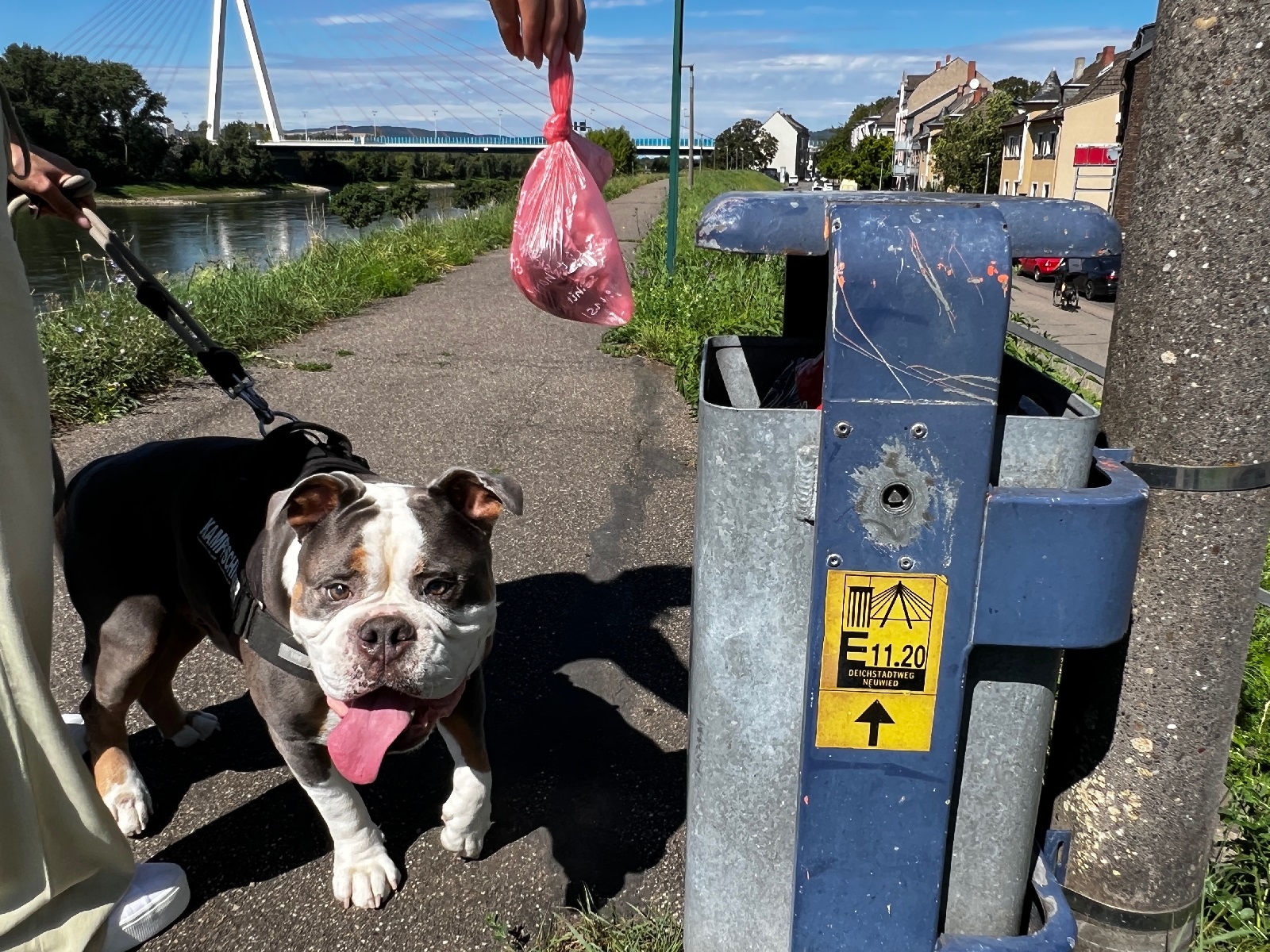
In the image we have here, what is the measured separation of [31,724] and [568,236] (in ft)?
Answer: 5.95

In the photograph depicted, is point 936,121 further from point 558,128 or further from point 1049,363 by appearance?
point 558,128

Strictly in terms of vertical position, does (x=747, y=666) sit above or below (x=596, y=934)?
above

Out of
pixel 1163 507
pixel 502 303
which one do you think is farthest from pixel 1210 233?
pixel 502 303

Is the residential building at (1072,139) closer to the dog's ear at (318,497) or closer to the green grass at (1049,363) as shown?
the green grass at (1049,363)

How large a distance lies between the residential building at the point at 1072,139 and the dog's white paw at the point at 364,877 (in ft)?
131

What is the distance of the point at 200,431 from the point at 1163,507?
616 cm

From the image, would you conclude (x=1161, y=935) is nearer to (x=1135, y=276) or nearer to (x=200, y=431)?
(x=1135, y=276)

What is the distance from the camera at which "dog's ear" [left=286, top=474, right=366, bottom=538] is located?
2.27 meters

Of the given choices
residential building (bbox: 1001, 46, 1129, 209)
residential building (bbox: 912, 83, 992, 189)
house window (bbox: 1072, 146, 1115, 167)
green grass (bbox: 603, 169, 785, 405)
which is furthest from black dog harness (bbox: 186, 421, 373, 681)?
residential building (bbox: 912, 83, 992, 189)

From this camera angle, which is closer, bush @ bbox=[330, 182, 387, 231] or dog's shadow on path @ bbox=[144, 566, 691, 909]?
dog's shadow on path @ bbox=[144, 566, 691, 909]

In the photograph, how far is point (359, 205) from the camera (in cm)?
3988

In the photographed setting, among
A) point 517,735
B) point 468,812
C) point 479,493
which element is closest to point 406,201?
point 517,735

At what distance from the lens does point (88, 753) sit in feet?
9.78

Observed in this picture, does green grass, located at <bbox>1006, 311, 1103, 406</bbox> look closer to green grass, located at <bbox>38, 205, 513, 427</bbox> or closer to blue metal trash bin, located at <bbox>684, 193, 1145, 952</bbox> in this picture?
blue metal trash bin, located at <bbox>684, 193, 1145, 952</bbox>
